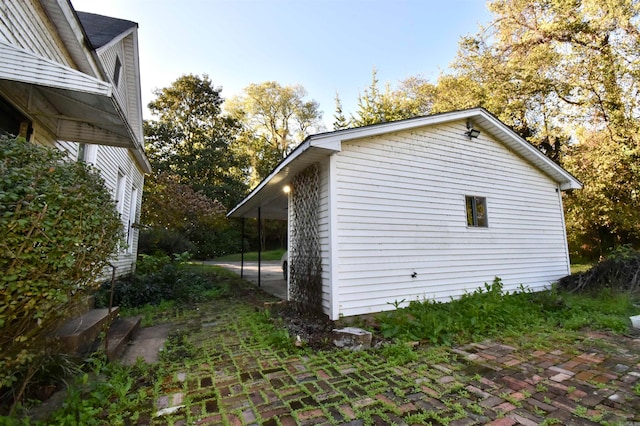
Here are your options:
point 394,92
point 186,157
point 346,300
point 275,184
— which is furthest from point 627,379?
point 186,157

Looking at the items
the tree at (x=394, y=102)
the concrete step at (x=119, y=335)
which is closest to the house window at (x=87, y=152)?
the concrete step at (x=119, y=335)

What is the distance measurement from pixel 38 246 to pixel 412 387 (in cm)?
314

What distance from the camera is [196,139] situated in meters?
24.0

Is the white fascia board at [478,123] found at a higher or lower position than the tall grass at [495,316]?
higher

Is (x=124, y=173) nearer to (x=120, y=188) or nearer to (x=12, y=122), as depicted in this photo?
(x=120, y=188)

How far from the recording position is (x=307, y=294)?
5.52 m

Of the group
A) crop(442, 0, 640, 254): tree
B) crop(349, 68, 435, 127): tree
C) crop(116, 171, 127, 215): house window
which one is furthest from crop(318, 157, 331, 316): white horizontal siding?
crop(349, 68, 435, 127): tree

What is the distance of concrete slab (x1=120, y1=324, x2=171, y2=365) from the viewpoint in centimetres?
346

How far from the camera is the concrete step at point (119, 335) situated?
10.8ft

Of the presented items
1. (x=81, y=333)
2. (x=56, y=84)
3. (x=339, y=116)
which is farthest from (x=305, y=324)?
(x=339, y=116)

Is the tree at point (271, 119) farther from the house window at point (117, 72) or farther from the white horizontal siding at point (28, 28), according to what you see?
the white horizontal siding at point (28, 28)

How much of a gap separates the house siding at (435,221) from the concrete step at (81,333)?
3.18m

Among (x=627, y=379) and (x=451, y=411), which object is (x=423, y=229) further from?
(x=451, y=411)

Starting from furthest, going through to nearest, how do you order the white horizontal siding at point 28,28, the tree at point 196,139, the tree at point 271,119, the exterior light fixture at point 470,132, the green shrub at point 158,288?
1. the tree at point 271,119
2. the tree at point 196,139
3. the exterior light fixture at point 470,132
4. the green shrub at point 158,288
5. the white horizontal siding at point 28,28
